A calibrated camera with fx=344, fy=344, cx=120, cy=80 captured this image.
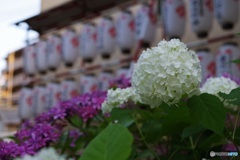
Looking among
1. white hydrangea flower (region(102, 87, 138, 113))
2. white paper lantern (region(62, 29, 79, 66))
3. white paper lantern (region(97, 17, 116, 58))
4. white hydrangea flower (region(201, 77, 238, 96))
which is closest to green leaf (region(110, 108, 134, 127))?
white hydrangea flower (region(102, 87, 138, 113))

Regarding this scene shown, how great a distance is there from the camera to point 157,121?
1.74 feet

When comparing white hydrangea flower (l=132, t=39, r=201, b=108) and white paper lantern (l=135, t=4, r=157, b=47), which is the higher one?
white paper lantern (l=135, t=4, r=157, b=47)

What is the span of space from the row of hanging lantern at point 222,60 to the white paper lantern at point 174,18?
19cm

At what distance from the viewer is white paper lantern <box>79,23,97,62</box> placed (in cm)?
247

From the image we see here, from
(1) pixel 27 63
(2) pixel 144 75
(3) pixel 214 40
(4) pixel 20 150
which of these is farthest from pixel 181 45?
(1) pixel 27 63

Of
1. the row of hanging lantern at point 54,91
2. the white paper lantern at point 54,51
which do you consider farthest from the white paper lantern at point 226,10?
the white paper lantern at point 54,51

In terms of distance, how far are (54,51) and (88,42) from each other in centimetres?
45

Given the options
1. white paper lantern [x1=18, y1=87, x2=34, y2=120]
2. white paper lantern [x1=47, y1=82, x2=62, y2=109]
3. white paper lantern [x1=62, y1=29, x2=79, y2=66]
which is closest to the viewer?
white paper lantern [x1=62, y1=29, x2=79, y2=66]

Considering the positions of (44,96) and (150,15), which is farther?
(44,96)

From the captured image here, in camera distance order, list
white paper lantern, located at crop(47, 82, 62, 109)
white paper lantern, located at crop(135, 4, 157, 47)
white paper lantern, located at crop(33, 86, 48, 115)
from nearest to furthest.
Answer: white paper lantern, located at crop(135, 4, 157, 47) → white paper lantern, located at crop(47, 82, 62, 109) → white paper lantern, located at crop(33, 86, 48, 115)

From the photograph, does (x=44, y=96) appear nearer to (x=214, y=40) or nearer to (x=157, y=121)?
(x=214, y=40)

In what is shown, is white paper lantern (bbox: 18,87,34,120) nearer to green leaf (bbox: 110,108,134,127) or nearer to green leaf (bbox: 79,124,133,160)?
green leaf (bbox: 110,108,134,127)

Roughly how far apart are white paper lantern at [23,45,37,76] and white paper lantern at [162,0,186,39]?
160 centimetres

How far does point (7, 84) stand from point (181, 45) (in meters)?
6.91
